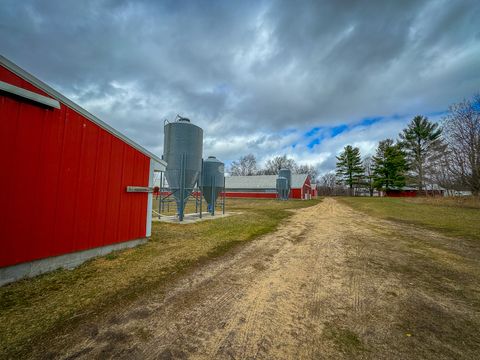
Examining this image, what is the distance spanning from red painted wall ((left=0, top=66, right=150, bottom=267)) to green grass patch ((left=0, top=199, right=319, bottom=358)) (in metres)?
0.63

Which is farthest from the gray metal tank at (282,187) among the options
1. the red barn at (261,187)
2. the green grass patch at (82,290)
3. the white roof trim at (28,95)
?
the white roof trim at (28,95)

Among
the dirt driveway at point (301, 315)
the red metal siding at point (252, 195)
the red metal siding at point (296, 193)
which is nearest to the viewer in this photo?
the dirt driveway at point (301, 315)

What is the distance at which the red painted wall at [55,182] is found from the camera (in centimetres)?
368

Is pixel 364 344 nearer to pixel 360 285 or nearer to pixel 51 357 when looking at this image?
pixel 360 285

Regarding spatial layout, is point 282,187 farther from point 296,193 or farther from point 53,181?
point 53,181

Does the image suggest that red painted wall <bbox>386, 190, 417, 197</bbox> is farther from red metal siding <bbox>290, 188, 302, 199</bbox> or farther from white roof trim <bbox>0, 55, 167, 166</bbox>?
white roof trim <bbox>0, 55, 167, 166</bbox>

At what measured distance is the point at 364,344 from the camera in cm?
230

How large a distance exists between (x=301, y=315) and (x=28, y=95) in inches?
240

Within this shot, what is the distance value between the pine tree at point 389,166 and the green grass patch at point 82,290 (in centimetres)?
5449

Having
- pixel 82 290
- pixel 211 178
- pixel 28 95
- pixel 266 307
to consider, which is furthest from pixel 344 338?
pixel 211 178

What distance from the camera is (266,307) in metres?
3.06

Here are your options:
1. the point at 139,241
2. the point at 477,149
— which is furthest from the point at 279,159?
the point at 139,241

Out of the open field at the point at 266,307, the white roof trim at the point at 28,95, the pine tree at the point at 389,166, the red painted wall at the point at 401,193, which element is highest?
the pine tree at the point at 389,166

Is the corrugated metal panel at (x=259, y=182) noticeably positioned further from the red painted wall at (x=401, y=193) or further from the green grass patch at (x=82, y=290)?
the green grass patch at (x=82, y=290)
